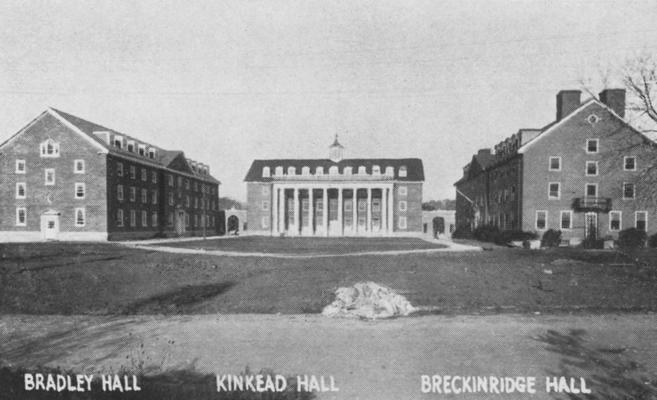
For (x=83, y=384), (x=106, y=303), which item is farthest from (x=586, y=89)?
(x=83, y=384)

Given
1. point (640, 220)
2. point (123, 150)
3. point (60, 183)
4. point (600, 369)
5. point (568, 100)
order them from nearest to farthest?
point (600, 369) → point (640, 220) → point (568, 100) → point (60, 183) → point (123, 150)

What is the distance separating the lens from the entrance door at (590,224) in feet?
132

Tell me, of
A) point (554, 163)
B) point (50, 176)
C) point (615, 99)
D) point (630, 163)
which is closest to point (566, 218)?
point (554, 163)

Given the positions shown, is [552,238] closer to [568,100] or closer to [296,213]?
[568,100]

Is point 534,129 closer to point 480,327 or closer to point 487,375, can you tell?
point 480,327

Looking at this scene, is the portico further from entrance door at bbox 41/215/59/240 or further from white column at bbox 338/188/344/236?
entrance door at bbox 41/215/59/240

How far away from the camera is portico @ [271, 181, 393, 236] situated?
70.6 metres

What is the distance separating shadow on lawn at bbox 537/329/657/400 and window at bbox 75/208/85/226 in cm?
4380

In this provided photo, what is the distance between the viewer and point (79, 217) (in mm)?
43906

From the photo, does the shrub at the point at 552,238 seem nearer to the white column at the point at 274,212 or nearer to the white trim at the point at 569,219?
the white trim at the point at 569,219

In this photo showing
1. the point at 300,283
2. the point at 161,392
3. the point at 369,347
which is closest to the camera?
the point at 161,392

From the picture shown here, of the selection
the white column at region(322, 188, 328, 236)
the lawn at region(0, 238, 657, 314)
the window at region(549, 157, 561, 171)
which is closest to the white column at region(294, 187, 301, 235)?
the white column at region(322, 188, 328, 236)

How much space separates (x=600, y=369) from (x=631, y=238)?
1356 inches

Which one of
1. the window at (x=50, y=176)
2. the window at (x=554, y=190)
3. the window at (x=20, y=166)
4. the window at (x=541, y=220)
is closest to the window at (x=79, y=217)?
the window at (x=50, y=176)
